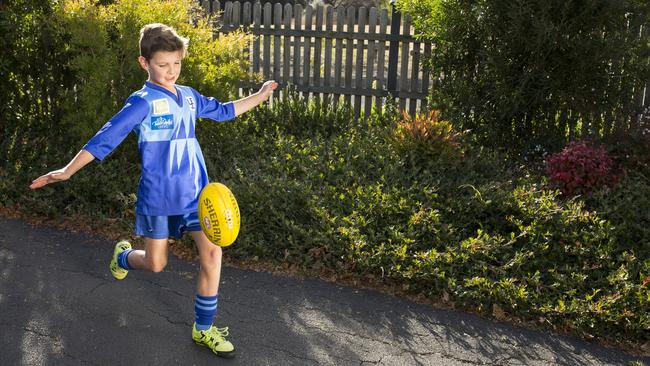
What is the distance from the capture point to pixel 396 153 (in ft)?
23.1

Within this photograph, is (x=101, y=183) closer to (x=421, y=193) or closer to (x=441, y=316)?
(x=421, y=193)

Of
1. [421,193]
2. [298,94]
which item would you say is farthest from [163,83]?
[298,94]

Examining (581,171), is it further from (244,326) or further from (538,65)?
(244,326)

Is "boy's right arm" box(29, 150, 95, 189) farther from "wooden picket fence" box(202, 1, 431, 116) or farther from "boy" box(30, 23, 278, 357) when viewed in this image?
"wooden picket fence" box(202, 1, 431, 116)

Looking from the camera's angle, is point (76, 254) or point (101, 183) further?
point (101, 183)

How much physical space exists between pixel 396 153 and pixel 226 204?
11.4ft

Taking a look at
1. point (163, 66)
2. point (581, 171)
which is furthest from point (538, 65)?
point (163, 66)

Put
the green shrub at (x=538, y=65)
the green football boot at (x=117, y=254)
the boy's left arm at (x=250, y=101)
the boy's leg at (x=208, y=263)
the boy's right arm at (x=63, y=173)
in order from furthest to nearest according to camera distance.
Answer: the green shrub at (x=538, y=65), the green football boot at (x=117, y=254), the boy's left arm at (x=250, y=101), the boy's leg at (x=208, y=263), the boy's right arm at (x=63, y=173)

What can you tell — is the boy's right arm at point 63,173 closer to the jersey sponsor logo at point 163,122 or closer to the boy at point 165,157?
the boy at point 165,157

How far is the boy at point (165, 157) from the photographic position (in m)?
3.88

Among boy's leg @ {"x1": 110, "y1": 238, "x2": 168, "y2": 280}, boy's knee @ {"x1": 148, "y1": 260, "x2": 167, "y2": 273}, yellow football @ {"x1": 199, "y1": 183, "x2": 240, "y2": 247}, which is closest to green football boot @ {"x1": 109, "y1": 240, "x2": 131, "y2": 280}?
boy's leg @ {"x1": 110, "y1": 238, "x2": 168, "y2": 280}

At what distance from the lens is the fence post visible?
945cm

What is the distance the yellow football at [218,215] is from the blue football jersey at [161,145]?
8.7 inches

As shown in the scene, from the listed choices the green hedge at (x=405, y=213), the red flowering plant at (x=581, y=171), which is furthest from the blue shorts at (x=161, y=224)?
the red flowering plant at (x=581, y=171)
